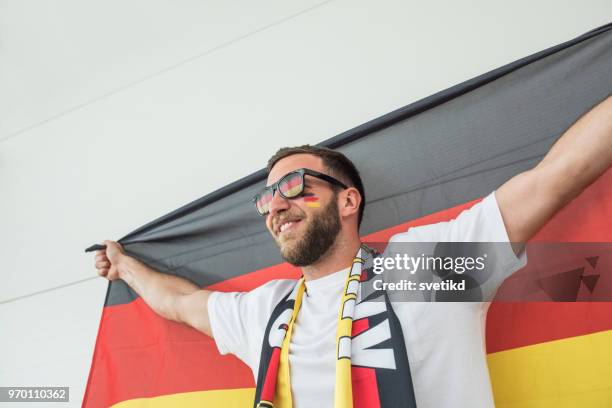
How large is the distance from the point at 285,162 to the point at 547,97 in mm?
740

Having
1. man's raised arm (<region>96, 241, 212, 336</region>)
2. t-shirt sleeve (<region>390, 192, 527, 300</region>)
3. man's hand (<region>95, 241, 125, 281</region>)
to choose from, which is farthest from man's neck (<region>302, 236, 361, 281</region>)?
man's hand (<region>95, 241, 125, 281</region>)

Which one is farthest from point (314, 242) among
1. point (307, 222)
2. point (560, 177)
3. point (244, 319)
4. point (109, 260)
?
point (109, 260)

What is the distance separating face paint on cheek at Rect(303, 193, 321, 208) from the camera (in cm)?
140

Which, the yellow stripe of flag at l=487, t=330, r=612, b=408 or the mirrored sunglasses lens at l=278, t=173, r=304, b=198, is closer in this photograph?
the yellow stripe of flag at l=487, t=330, r=612, b=408

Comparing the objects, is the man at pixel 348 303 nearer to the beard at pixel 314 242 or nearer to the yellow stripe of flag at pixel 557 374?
the beard at pixel 314 242

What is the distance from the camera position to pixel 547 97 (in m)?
1.26

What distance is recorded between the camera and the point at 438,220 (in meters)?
1.35

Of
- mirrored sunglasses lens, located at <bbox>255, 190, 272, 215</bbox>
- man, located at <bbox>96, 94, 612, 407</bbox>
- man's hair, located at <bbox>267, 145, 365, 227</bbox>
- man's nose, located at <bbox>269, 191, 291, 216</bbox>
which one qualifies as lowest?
man, located at <bbox>96, 94, 612, 407</bbox>

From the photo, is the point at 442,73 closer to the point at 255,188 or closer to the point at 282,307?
the point at 255,188

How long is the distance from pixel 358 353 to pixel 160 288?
0.85 metres

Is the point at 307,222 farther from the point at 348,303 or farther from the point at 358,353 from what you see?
the point at 358,353

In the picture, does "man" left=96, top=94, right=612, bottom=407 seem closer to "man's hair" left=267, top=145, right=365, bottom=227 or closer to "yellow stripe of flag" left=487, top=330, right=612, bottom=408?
"man's hair" left=267, top=145, right=365, bottom=227

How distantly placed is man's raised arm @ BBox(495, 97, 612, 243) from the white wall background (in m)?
0.71

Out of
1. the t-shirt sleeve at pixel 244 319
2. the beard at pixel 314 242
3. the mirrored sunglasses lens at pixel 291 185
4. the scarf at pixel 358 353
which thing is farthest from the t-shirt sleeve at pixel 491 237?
the t-shirt sleeve at pixel 244 319
